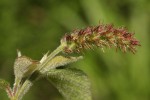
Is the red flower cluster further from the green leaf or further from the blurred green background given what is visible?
the blurred green background

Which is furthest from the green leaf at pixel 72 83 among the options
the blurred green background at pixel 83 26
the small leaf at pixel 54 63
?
the blurred green background at pixel 83 26

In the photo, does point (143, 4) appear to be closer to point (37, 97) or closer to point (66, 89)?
point (37, 97)

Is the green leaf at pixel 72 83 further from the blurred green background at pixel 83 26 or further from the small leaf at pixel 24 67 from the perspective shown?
the blurred green background at pixel 83 26

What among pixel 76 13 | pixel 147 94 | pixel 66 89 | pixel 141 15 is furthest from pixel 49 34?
pixel 66 89

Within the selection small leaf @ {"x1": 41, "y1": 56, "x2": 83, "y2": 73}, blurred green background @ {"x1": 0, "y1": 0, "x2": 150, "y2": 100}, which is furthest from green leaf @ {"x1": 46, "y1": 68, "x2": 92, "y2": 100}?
blurred green background @ {"x1": 0, "y1": 0, "x2": 150, "y2": 100}

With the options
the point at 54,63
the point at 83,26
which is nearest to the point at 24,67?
the point at 54,63

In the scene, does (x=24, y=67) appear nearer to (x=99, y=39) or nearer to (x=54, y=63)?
(x=54, y=63)

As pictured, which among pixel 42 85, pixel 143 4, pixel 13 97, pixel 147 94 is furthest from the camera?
pixel 42 85
